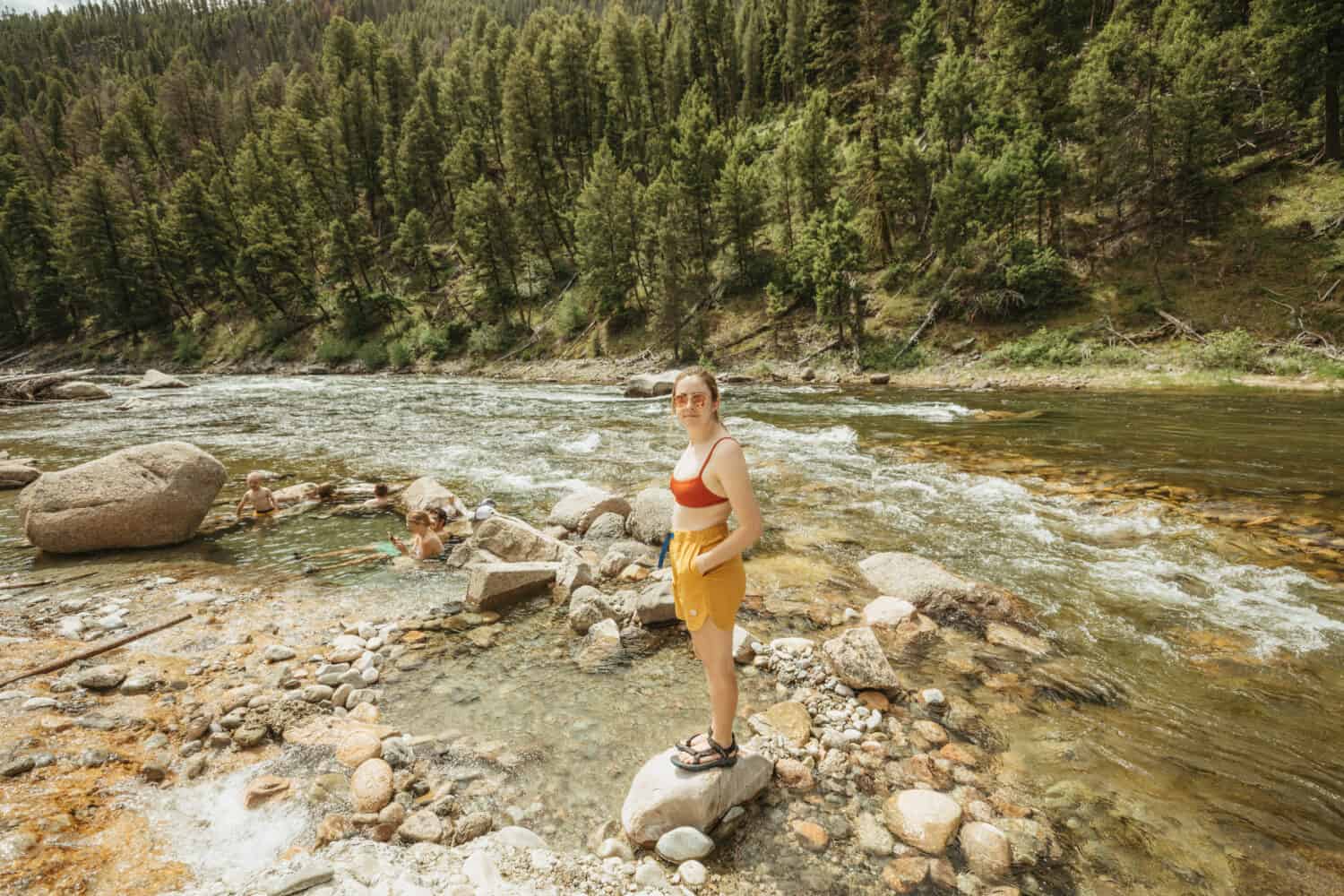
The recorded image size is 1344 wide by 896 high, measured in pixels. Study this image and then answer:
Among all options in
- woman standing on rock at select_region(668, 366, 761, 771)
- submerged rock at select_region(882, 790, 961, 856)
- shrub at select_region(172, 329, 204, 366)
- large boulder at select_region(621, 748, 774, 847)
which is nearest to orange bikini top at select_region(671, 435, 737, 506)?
woman standing on rock at select_region(668, 366, 761, 771)

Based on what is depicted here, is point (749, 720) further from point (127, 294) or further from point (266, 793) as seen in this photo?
point (127, 294)

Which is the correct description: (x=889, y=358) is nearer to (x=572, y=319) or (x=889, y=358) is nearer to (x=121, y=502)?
(x=572, y=319)

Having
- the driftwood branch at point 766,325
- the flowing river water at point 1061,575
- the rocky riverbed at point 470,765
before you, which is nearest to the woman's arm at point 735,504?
the rocky riverbed at point 470,765

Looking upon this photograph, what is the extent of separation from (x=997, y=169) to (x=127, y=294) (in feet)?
250

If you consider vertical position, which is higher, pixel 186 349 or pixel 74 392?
pixel 186 349

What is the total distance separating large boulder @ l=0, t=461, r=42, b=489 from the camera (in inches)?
455

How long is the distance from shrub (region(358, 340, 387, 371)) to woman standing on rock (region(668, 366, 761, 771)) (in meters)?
50.7

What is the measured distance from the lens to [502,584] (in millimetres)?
6285

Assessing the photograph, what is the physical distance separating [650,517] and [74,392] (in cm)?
3553

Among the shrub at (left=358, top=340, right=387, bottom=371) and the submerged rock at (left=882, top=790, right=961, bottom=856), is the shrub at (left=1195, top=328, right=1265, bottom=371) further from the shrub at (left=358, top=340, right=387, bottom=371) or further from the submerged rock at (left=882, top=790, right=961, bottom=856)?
the shrub at (left=358, top=340, right=387, bottom=371)

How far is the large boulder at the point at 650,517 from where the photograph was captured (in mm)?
8109

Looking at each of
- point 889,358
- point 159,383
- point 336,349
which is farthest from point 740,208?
point 159,383

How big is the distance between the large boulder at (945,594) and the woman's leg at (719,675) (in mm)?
3537

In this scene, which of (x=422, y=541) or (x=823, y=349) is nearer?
(x=422, y=541)
